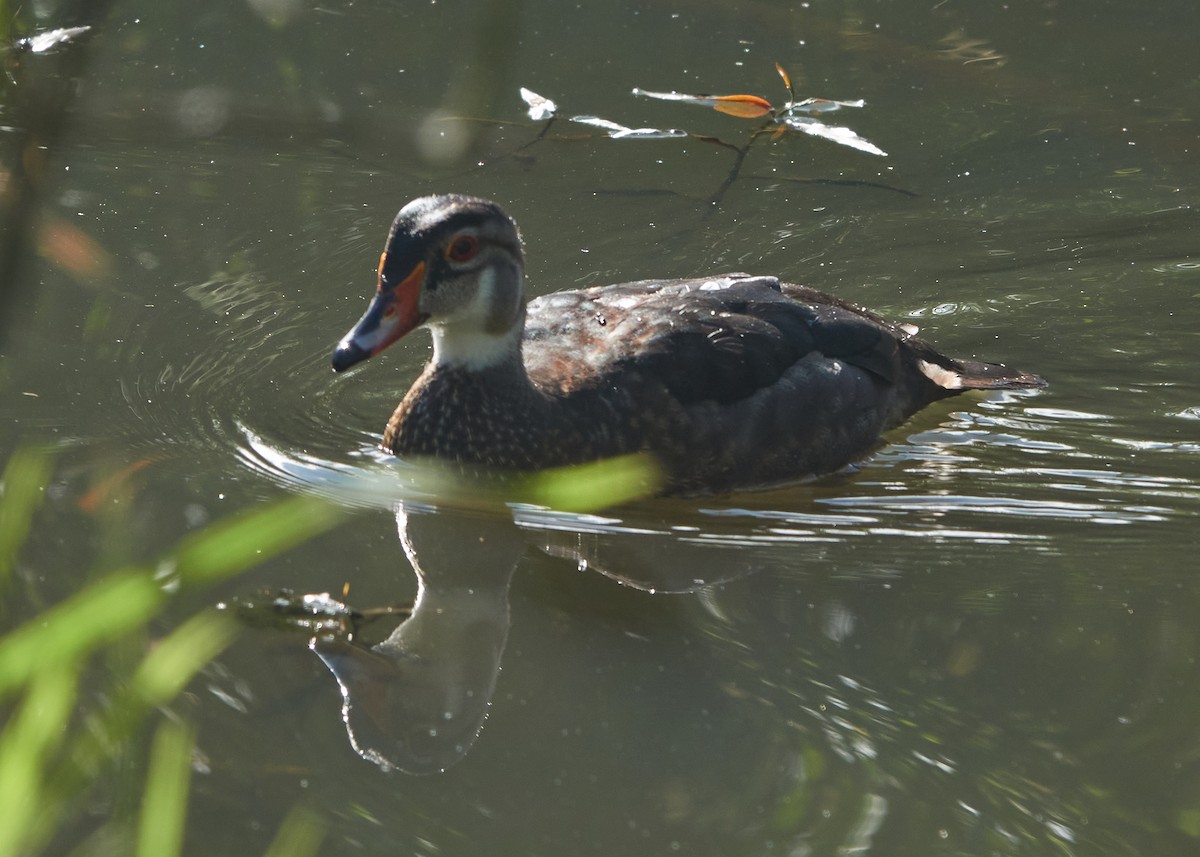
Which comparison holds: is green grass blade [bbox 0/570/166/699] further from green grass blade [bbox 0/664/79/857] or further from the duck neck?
the duck neck

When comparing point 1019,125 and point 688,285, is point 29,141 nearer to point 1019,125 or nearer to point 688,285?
point 688,285

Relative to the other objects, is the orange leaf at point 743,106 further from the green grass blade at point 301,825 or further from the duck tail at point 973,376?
the green grass blade at point 301,825

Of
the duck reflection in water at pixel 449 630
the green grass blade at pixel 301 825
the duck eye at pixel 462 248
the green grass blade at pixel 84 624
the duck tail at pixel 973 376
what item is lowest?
Result: the duck reflection in water at pixel 449 630

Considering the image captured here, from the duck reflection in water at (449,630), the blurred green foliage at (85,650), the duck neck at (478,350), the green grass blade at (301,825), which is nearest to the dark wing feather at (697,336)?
the duck neck at (478,350)

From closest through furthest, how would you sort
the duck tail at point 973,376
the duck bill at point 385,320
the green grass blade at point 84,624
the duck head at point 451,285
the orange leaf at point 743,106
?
the green grass blade at point 84,624, the duck bill at point 385,320, the duck head at point 451,285, the duck tail at point 973,376, the orange leaf at point 743,106

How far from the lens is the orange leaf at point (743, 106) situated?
9453 millimetres

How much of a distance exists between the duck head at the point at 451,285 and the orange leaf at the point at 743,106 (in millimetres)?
3489

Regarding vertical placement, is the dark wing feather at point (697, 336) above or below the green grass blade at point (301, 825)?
above

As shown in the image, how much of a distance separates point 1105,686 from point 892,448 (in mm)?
2548

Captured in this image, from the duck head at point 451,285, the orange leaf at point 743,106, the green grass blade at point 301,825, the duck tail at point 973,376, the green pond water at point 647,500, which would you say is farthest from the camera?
the orange leaf at point 743,106

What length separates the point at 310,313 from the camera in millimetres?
7828

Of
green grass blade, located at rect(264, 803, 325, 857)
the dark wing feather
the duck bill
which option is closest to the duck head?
the duck bill

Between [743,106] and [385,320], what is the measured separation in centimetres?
428

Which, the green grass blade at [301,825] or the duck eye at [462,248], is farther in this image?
the duck eye at [462,248]
